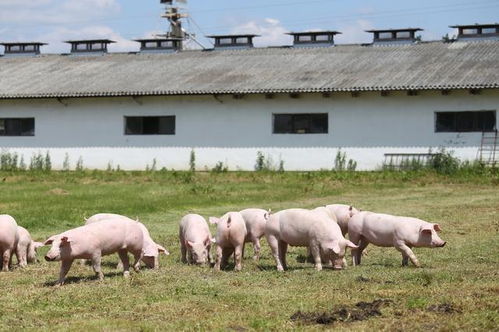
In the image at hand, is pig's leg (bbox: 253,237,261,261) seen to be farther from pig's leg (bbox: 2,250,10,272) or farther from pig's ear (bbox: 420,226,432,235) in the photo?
pig's leg (bbox: 2,250,10,272)

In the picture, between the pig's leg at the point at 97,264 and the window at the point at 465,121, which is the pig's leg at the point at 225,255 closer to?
the pig's leg at the point at 97,264

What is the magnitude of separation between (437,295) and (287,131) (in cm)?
2692

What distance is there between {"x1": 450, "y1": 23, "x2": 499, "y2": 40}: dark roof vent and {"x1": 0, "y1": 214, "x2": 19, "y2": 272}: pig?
101 ft

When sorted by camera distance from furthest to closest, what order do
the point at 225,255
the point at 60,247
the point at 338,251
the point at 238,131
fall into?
1. the point at 238,131
2. the point at 225,255
3. the point at 338,251
4. the point at 60,247

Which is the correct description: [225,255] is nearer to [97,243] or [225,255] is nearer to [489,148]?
[97,243]

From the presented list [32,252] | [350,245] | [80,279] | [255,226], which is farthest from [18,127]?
[350,245]

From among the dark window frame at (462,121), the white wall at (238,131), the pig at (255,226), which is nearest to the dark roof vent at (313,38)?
the white wall at (238,131)

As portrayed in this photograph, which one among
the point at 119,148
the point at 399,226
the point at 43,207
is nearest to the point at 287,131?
the point at 119,148

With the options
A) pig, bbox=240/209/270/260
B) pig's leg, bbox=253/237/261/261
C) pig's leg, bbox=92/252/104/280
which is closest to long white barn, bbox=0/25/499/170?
pig, bbox=240/209/270/260

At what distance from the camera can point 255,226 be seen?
15.3 m

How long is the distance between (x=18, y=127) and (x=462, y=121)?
17272mm

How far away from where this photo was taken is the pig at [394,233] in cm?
1405

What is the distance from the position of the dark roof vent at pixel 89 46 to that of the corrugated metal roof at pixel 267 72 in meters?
2.02

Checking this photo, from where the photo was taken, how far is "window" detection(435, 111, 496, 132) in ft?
114
